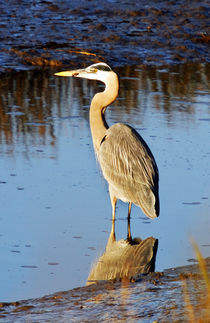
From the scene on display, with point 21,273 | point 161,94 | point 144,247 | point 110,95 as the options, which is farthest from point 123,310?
point 161,94

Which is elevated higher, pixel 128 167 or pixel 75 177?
pixel 128 167

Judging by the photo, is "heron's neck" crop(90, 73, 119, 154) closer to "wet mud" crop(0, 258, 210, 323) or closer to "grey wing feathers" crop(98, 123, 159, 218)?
"grey wing feathers" crop(98, 123, 159, 218)

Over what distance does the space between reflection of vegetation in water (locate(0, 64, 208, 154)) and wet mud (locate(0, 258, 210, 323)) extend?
3362mm

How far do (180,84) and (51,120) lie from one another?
9.15 ft

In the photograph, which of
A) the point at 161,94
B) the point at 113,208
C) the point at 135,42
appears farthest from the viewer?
the point at 135,42

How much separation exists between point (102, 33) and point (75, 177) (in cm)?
684

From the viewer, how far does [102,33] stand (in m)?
13.5

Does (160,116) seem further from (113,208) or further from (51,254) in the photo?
(51,254)

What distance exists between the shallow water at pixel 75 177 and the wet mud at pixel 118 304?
205mm

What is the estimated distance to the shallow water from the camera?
546cm

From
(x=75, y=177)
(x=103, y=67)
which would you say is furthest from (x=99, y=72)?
(x=75, y=177)

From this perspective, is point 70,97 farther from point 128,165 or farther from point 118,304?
point 118,304

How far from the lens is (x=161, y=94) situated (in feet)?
34.2

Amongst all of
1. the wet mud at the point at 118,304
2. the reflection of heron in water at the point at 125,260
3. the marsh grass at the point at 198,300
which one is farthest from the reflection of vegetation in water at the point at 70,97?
the marsh grass at the point at 198,300
